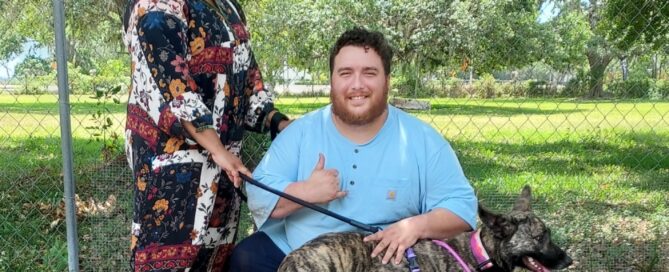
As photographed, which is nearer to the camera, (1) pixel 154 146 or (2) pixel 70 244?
(1) pixel 154 146

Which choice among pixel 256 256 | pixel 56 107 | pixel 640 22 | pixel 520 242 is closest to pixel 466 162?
pixel 640 22

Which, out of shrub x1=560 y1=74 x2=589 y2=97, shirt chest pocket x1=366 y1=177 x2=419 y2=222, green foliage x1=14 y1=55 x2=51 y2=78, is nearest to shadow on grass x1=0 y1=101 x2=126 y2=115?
green foliage x1=14 y1=55 x2=51 y2=78

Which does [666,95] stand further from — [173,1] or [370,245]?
[173,1]

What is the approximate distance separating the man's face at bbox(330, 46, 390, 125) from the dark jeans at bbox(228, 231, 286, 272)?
0.62 metres

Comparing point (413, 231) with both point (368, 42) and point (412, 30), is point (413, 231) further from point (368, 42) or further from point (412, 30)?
point (412, 30)

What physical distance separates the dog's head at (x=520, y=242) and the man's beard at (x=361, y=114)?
63 centimetres

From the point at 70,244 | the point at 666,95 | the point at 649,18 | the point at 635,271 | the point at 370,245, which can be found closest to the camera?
the point at 370,245

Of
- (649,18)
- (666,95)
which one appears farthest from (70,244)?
(666,95)

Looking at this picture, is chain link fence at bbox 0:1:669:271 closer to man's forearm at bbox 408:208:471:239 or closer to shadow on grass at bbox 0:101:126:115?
shadow on grass at bbox 0:101:126:115

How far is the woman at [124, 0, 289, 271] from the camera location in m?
2.40

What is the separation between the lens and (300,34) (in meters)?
5.12

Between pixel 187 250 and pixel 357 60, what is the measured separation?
100cm

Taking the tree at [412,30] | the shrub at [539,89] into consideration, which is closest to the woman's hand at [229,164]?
the tree at [412,30]

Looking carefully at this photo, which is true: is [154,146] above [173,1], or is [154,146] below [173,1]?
below
